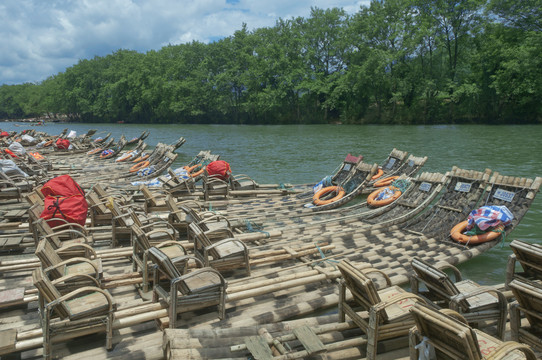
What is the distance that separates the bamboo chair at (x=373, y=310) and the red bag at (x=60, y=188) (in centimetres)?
622

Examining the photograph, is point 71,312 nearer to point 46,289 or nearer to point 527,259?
point 46,289

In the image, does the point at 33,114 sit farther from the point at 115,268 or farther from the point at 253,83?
the point at 115,268

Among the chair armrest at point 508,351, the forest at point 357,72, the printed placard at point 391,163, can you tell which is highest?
the forest at point 357,72

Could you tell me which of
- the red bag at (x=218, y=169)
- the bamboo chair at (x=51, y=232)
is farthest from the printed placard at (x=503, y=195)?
the bamboo chair at (x=51, y=232)

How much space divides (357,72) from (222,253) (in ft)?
174

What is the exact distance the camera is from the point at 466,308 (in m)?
4.30

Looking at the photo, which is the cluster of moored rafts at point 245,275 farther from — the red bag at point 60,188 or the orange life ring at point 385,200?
the red bag at point 60,188

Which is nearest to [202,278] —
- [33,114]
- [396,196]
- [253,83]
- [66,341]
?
[66,341]

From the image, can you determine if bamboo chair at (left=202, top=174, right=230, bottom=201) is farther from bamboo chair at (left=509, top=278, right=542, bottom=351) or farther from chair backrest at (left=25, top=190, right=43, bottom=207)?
bamboo chair at (left=509, top=278, right=542, bottom=351)

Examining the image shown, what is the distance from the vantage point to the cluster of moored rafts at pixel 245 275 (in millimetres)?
4117

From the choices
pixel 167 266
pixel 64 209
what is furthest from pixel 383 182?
pixel 167 266

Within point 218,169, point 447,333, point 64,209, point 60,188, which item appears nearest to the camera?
point 447,333

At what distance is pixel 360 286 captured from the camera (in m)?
4.19

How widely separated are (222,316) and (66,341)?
1.70m
